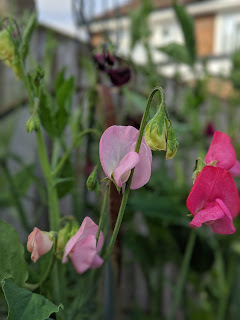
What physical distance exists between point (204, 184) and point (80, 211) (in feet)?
1.69

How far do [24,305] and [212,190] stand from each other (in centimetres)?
15

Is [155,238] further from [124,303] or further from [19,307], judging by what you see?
[19,307]

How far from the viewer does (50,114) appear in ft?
1.51

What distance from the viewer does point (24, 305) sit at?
0.96ft

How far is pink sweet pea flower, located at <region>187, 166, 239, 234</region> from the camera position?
0.29m

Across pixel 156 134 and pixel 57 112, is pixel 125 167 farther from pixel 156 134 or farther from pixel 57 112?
pixel 57 112

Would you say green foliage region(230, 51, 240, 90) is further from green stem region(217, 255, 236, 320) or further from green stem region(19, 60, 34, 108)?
green stem region(19, 60, 34, 108)

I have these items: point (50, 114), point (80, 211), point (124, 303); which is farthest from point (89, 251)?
point (124, 303)

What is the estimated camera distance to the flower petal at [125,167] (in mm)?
276

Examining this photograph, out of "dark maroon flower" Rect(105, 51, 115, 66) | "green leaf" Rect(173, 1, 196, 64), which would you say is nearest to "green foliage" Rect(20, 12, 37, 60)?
"dark maroon flower" Rect(105, 51, 115, 66)

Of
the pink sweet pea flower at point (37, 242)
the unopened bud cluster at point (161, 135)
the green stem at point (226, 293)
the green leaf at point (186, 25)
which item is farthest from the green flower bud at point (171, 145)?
the green stem at point (226, 293)

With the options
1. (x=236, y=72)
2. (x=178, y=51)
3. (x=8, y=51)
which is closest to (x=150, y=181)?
(x=178, y=51)

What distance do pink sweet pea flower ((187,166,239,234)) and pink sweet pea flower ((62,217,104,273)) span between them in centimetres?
7

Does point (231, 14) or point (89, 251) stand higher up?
point (89, 251)
